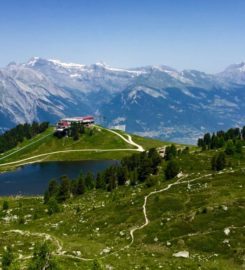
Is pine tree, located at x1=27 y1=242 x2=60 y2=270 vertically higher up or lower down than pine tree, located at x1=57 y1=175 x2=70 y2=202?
higher up

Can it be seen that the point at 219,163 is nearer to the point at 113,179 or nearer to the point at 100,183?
the point at 113,179

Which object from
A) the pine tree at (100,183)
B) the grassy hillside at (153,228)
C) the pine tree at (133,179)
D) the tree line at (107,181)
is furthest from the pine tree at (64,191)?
the pine tree at (133,179)

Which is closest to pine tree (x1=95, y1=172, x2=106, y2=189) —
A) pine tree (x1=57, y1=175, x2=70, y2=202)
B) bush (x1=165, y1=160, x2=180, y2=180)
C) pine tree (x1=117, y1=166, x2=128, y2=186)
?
pine tree (x1=117, y1=166, x2=128, y2=186)

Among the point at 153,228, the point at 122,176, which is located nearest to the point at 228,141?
the point at 122,176

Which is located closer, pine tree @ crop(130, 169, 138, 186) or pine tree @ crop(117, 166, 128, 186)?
pine tree @ crop(130, 169, 138, 186)

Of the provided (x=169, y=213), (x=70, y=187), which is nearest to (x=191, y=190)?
(x=169, y=213)

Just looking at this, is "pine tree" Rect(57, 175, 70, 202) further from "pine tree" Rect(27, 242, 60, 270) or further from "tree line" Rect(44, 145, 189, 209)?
"pine tree" Rect(27, 242, 60, 270)

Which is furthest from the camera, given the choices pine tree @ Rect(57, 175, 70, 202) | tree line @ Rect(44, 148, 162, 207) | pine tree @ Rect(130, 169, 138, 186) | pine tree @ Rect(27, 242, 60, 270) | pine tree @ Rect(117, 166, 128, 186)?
pine tree @ Rect(117, 166, 128, 186)

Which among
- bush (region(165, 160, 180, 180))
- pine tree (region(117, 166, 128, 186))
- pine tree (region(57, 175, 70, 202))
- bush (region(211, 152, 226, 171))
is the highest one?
bush (region(211, 152, 226, 171))

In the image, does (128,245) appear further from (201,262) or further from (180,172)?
(180,172)
